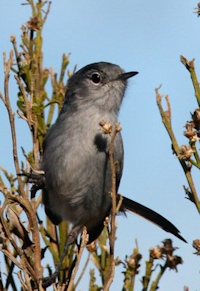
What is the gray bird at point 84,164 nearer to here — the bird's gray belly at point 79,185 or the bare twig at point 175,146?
the bird's gray belly at point 79,185

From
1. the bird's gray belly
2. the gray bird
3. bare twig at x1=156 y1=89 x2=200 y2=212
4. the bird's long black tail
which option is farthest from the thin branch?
the bird's long black tail

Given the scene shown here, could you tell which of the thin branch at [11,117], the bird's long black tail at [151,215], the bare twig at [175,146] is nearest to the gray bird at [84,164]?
the bird's long black tail at [151,215]

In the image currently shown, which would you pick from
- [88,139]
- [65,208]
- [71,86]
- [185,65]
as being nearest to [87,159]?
[88,139]

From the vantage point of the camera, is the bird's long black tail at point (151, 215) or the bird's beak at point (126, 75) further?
the bird's beak at point (126, 75)

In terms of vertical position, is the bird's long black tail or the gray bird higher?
the gray bird

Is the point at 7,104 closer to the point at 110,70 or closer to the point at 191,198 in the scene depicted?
the point at 191,198

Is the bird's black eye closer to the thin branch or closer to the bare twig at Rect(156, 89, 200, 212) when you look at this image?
the thin branch

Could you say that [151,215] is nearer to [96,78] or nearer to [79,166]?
[79,166]
